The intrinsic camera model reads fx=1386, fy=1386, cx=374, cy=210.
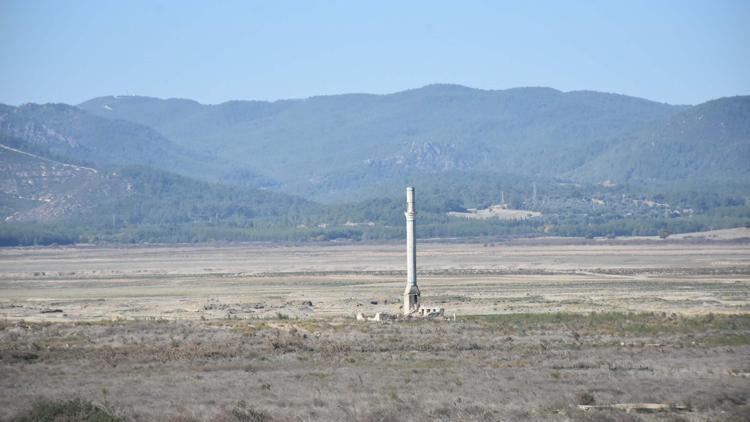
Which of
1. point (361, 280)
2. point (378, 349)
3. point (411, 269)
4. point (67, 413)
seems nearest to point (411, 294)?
point (411, 269)

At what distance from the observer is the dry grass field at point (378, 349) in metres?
34.2

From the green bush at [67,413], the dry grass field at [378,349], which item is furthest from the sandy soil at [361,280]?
the green bush at [67,413]

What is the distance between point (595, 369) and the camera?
41.8m

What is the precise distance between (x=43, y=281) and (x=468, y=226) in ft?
312

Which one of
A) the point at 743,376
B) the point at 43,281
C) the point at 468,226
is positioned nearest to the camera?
the point at 743,376

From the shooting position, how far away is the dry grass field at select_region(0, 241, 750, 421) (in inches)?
1348

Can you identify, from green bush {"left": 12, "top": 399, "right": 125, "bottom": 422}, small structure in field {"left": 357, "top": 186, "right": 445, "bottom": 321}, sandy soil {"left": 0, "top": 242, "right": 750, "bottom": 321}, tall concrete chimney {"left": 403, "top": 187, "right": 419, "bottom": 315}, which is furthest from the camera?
sandy soil {"left": 0, "top": 242, "right": 750, "bottom": 321}

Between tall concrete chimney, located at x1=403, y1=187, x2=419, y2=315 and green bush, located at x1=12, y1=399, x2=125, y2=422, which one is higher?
tall concrete chimney, located at x1=403, y1=187, x2=419, y2=315

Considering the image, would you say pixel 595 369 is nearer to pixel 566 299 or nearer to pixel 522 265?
pixel 566 299

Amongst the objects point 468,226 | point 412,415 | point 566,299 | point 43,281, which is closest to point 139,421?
point 412,415

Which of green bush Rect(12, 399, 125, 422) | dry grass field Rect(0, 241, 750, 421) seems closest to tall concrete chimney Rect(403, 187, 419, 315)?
dry grass field Rect(0, 241, 750, 421)

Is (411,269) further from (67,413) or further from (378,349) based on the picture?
(67,413)

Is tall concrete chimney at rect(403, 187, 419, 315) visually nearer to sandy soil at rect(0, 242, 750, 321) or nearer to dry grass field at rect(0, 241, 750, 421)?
sandy soil at rect(0, 242, 750, 321)

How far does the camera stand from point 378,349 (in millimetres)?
47781
